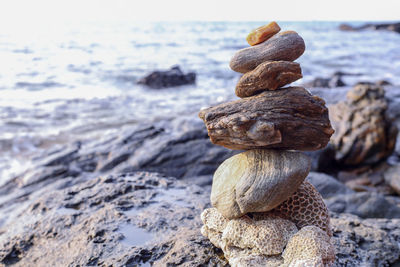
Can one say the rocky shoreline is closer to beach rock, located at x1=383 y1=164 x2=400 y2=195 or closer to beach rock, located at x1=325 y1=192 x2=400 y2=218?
beach rock, located at x1=325 y1=192 x2=400 y2=218

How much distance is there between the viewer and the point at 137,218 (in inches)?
121

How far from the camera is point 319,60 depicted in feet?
82.6

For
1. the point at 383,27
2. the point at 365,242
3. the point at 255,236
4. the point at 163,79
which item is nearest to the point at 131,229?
the point at 255,236

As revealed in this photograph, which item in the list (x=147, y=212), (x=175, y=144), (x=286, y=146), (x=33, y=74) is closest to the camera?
(x=286, y=146)

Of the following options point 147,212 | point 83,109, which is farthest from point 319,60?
point 147,212

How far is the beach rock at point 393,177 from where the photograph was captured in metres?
6.29

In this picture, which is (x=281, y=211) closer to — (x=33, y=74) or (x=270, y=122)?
(x=270, y=122)

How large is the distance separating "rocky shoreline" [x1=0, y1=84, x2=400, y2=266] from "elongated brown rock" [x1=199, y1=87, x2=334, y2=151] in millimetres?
931

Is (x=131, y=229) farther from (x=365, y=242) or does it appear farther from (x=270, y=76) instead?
(x=365, y=242)

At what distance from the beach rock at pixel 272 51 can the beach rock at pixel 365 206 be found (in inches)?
111

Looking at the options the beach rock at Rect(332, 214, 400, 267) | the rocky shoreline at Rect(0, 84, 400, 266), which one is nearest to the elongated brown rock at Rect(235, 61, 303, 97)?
the rocky shoreline at Rect(0, 84, 400, 266)

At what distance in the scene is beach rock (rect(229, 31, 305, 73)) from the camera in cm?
217

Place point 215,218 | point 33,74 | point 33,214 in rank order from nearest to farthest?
point 215,218 < point 33,214 < point 33,74

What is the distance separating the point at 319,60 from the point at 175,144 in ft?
72.7
